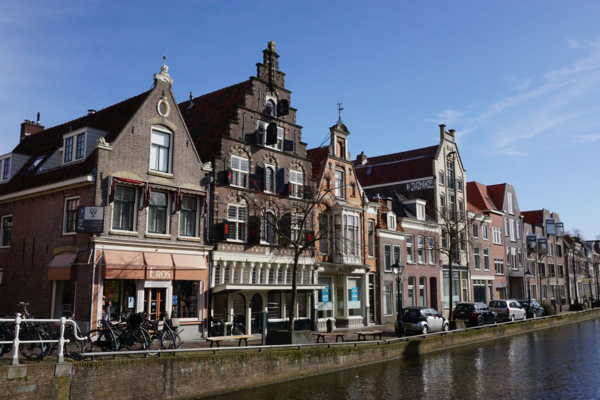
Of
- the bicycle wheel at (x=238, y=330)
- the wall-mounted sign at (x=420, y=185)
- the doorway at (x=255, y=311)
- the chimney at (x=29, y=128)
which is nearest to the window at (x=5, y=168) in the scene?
the chimney at (x=29, y=128)

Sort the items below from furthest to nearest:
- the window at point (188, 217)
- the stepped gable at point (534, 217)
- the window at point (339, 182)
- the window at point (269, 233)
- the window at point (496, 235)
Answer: the stepped gable at point (534, 217)
the window at point (496, 235)
the window at point (339, 182)
the window at point (269, 233)
the window at point (188, 217)

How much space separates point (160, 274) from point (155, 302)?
4.66 ft

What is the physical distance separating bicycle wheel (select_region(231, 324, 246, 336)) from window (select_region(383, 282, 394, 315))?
14.3m

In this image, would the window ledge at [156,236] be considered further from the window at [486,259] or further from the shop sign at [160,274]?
the window at [486,259]

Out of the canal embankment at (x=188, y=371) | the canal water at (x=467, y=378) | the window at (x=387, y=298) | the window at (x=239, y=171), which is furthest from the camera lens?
the window at (x=387, y=298)

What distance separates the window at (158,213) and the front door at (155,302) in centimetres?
267

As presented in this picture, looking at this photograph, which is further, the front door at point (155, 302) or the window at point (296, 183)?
the window at point (296, 183)

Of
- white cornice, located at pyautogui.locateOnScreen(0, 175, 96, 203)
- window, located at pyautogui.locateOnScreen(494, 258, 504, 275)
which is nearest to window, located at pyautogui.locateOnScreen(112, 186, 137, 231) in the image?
white cornice, located at pyautogui.locateOnScreen(0, 175, 96, 203)

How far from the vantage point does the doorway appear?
94.4 feet

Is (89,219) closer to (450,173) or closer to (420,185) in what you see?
(420,185)

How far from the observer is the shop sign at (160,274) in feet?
76.5

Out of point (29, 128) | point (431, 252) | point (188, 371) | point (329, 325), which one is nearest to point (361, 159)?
point (431, 252)

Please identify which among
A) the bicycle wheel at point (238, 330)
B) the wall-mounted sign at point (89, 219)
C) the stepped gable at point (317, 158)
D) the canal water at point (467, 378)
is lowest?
the canal water at point (467, 378)

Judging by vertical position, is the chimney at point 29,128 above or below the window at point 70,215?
above
